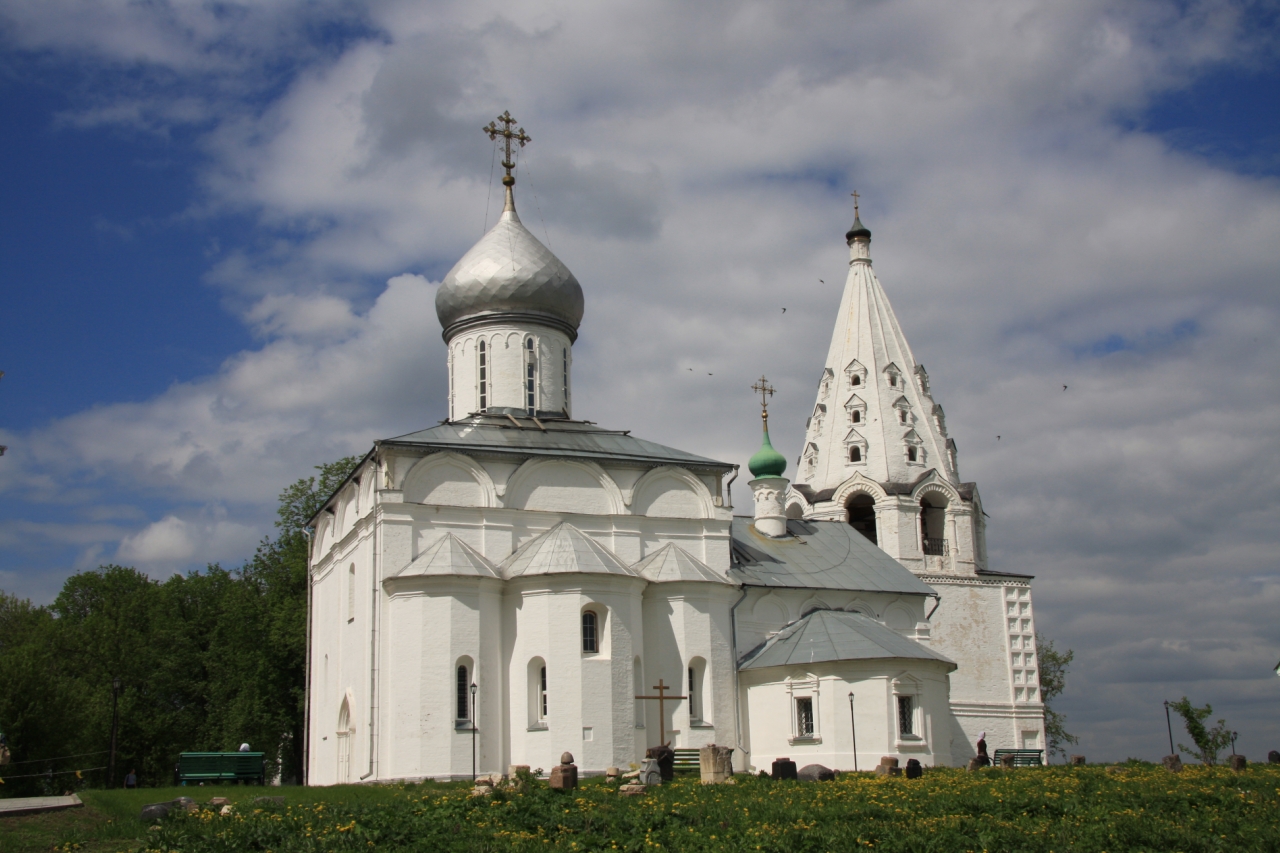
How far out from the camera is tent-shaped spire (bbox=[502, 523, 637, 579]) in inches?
752

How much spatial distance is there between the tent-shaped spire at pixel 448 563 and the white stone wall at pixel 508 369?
4.65m

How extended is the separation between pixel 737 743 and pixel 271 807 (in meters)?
11.2

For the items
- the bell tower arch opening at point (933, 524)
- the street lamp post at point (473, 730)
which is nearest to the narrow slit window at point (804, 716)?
the street lamp post at point (473, 730)

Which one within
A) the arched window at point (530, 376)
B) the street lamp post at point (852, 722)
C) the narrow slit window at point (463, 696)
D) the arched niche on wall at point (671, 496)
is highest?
the arched window at point (530, 376)

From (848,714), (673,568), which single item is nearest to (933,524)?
(848,714)

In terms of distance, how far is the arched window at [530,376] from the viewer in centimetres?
2364

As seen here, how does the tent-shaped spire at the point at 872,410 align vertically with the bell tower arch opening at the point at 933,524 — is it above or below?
above

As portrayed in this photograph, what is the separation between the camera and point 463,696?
1888 centimetres

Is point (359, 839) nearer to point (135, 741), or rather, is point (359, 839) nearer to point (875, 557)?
point (875, 557)

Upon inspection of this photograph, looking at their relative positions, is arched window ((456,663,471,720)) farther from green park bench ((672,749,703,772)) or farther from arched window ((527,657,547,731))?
green park bench ((672,749,703,772))

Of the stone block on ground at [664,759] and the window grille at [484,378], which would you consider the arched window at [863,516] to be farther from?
the stone block on ground at [664,759]

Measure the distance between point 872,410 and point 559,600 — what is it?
1395cm

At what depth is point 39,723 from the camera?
2422cm

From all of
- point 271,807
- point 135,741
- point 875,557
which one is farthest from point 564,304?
point 135,741
